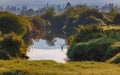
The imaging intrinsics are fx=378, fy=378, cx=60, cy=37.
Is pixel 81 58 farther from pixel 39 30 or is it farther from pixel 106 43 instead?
pixel 39 30

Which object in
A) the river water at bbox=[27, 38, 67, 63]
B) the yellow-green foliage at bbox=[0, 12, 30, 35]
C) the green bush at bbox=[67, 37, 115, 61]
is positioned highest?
the yellow-green foliage at bbox=[0, 12, 30, 35]

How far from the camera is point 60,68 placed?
33344 millimetres

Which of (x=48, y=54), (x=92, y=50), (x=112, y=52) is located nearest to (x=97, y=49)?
(x=92, y=50)


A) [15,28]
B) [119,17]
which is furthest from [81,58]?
[119,17]

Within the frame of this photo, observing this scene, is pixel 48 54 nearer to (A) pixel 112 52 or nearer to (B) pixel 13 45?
(B) pixel 13 45

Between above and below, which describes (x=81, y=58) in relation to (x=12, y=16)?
below

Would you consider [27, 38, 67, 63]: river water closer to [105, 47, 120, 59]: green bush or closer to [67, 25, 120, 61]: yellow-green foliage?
[67, 25, 120, 61]: yellow-green foliage

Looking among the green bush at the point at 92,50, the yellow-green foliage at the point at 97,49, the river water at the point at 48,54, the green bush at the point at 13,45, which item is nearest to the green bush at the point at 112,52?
the yellow-green foliage at the point at 97,49

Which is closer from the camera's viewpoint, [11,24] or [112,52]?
[112,52]

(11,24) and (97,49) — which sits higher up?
(11,24)

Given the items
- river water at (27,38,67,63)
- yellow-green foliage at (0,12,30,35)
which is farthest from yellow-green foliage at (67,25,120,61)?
yellow-green foliage at (0,12,30,35)

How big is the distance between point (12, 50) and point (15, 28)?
153ft

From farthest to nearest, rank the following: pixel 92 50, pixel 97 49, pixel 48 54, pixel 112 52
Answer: pixel 48 54
pixel 92 50
pixel 97 49
pixel 112 52

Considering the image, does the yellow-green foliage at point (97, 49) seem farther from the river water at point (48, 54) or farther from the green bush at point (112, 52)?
the river water at point (48, 54)
